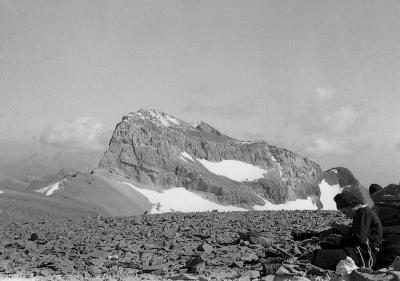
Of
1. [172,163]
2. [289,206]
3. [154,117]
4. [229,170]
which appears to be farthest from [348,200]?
[229,170]

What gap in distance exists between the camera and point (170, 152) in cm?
15925

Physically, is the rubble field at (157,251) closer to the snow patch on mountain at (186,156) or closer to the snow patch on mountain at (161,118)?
the snow patch on mountain at (186,156)

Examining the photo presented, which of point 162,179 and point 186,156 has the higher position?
point 186,156

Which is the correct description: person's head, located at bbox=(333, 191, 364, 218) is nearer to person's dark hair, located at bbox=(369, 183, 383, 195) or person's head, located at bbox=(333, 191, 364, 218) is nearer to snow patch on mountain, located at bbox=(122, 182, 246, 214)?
person's dark hair, located at bbox=(369, 183, 383, 195)

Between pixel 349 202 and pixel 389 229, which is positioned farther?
pixel 389 229

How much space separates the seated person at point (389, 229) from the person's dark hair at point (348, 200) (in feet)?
3.80

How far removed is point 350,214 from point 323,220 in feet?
37.6

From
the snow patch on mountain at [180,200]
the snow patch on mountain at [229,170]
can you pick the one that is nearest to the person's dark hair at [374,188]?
the snow patch on mountain at [180,200]

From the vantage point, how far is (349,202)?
8.95 m

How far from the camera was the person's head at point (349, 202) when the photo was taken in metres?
8.89

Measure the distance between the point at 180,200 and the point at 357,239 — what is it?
123664 mm

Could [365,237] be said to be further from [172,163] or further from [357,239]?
[172,163]

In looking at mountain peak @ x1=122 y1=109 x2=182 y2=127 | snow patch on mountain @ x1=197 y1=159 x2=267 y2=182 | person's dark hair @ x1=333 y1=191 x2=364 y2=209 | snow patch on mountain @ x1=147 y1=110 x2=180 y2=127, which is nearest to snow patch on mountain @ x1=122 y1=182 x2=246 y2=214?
mountain peak @ x1=122 y1=109 x2=182 y2=127

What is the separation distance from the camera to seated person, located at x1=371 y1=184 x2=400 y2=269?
29.7 feet
